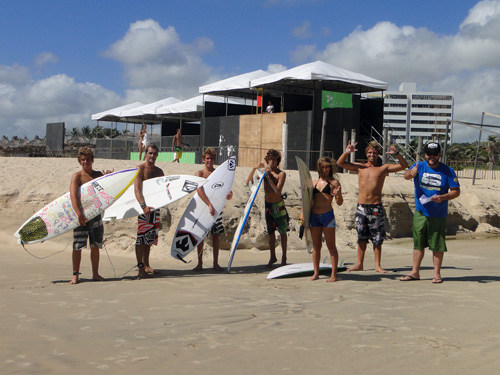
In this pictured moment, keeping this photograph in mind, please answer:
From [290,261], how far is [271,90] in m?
15.6

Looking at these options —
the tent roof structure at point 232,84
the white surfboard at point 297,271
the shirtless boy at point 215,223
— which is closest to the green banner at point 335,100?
the tent roof structure at point 232,84

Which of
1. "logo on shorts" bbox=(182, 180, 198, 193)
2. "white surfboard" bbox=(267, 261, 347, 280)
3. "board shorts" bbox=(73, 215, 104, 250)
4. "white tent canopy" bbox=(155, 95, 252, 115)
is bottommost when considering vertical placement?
"white surfboard" bbox=(267, 261, 347, 280)

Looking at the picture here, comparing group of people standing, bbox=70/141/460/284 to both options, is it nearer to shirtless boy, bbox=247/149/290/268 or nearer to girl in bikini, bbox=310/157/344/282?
girl in bikini, bbox=310/157/344/282

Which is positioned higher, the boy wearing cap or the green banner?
the green banner

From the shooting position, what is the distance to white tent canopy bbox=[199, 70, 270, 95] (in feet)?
70.6

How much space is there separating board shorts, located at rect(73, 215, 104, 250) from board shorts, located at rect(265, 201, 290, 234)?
222 centimetres

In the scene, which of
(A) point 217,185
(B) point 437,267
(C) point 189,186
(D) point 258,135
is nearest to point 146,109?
(D) point 258,135

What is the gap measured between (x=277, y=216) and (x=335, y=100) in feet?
41.8

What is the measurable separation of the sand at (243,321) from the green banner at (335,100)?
11.8 m

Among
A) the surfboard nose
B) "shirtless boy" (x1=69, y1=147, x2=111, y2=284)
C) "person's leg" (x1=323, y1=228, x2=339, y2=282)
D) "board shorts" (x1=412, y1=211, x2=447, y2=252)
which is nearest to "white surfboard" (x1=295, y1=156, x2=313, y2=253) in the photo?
"person's leg" (x1=323, y1=228, x2=339, y2=282)

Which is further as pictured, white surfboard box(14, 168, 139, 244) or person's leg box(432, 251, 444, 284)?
white surfboard box(14, 168, 139, 244)

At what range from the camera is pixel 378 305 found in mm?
4535

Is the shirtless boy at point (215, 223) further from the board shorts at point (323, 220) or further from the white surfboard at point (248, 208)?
the board shorts at point (323, 220)

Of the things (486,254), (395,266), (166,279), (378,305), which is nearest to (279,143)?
(486,254)
